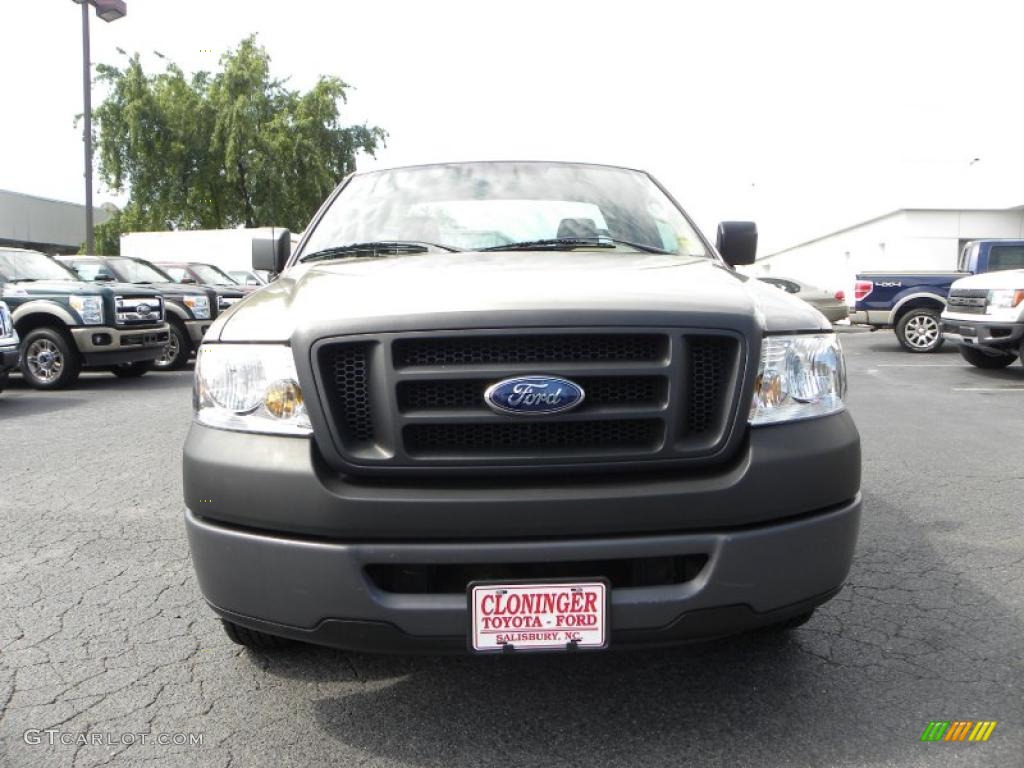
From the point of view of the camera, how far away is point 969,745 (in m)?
2.39

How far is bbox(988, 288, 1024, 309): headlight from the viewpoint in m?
10.9

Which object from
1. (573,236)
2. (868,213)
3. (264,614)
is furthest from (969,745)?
(868,213)

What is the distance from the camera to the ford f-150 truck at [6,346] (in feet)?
29.4

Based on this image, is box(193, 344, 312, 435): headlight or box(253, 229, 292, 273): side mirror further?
box(253, 229, 292, 273): side mirror

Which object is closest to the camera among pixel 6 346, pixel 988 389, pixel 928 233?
pixel 6 346

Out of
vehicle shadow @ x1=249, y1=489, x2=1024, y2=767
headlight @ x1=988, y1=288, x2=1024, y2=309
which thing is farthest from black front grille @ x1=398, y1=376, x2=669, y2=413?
headlight @ x1=988, y1=288, x2=1024, y2=309

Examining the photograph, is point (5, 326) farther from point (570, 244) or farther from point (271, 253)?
point (570, 244)

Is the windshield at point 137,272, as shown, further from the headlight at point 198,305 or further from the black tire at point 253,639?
the black tire at point 253,639

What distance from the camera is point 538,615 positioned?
218 cm

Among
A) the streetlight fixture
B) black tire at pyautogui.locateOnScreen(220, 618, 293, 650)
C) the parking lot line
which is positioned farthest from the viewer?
the streetlight fixture

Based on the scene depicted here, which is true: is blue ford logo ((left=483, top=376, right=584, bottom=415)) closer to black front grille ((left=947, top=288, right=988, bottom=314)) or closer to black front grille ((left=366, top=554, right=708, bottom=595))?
black front grille ((left=366, top=554, right=708, bottom=595))

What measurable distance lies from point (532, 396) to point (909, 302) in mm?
15077

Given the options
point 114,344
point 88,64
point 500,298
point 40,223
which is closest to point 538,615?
point 500,298

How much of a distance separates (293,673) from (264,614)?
678 millimetres
